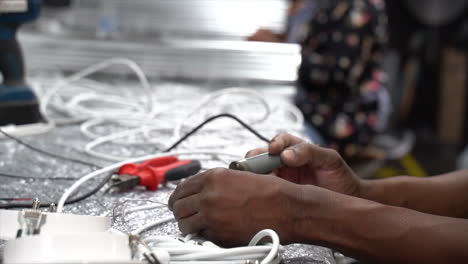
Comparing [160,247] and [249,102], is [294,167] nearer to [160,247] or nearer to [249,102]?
[160,247]

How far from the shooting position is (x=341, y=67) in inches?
97.6

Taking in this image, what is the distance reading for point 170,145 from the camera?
3.98 ft

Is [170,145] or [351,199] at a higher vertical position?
[351,199]

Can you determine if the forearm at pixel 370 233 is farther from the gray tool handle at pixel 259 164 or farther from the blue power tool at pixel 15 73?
the blue power tool at pixel 15 73

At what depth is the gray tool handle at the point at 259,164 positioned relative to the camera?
852 mm

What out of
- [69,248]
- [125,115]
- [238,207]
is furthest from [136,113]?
[69,248]

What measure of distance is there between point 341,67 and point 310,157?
1625mm

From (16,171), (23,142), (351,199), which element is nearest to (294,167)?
(351,199)

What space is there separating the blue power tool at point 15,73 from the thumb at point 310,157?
691mm

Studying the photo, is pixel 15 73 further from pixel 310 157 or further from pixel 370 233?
pixel 370 233

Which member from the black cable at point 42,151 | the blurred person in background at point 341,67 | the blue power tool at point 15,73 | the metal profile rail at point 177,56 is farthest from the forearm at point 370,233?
the blurred person in background at point 341,67

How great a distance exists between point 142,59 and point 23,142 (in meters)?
0.89

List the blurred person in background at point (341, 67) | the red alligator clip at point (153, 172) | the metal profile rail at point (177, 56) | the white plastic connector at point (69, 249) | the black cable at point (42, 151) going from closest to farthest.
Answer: the white plastic connector at point (69, 249)
the red alligator clip at point (153, 172)
the black cable at point (42, 151)
the metal profile rail at point (177, 56)
the blurred person in background at point (341, 67)

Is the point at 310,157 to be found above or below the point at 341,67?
above
